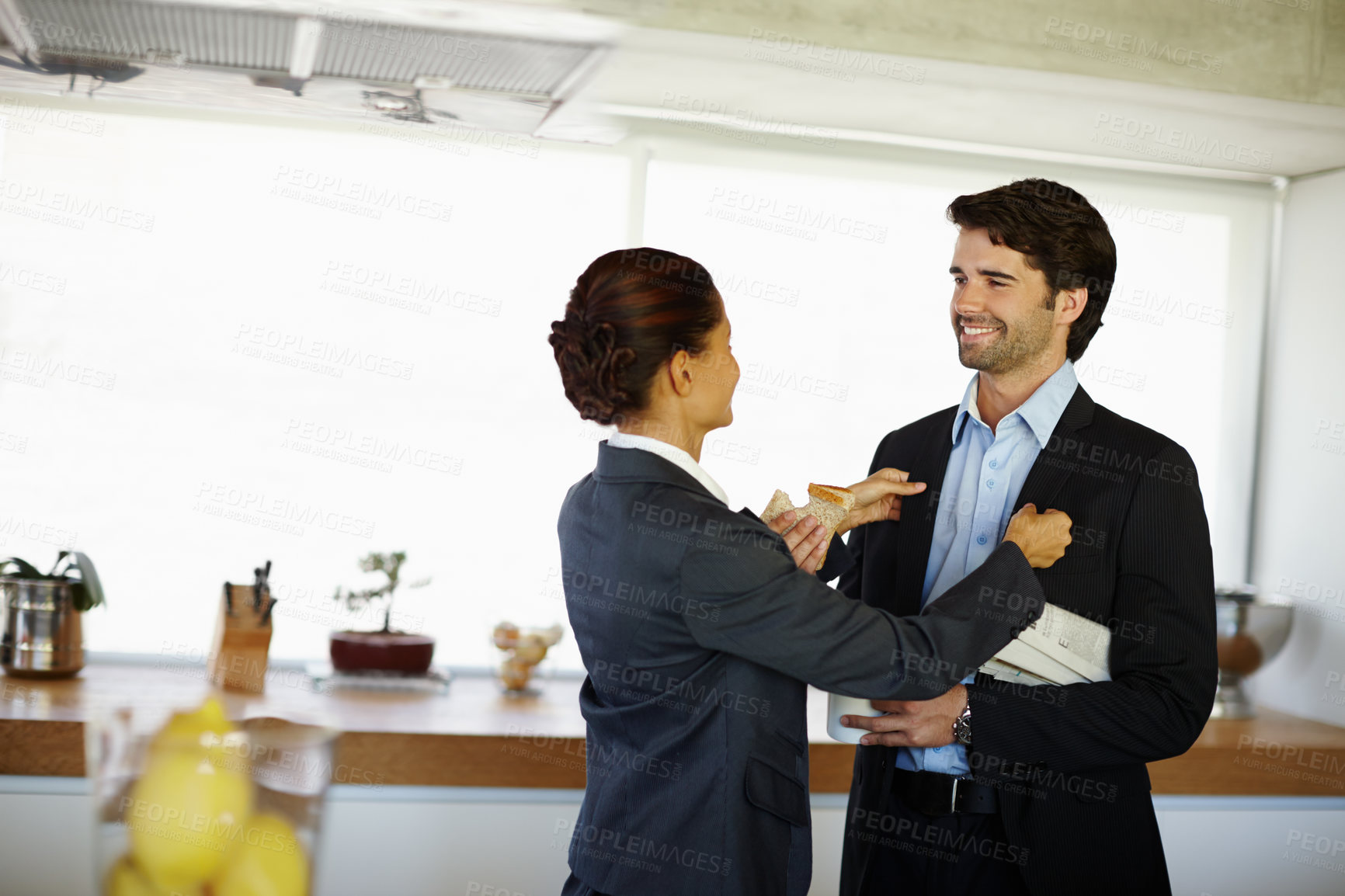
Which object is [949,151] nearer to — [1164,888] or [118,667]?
[1164,888]

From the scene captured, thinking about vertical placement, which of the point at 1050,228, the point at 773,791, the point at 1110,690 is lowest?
the point at 773,791

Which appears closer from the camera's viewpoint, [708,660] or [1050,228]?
[708,660]

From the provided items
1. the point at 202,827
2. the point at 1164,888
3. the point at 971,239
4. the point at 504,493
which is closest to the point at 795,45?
the point at 971,239

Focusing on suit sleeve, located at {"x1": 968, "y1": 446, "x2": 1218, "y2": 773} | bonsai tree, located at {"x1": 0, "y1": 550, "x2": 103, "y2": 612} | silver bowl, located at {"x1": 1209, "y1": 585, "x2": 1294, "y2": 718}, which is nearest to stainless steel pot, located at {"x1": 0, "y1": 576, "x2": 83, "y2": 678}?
bonsai tree, located at {"x1": 0, "y1": 550, "x2": 103, "y2": 612}

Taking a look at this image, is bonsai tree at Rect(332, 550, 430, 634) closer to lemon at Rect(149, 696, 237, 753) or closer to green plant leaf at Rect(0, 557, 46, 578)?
green plant leaf at Rect(0, 557, 46, 578)

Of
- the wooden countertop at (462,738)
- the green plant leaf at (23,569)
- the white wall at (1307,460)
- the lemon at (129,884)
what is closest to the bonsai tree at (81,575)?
the green plant leaf at (23,569)

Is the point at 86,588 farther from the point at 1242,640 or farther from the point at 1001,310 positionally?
the point at 1242,640

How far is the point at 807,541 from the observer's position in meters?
1.51

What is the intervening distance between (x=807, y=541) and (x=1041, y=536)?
0.30 metres

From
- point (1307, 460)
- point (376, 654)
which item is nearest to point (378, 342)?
point (376, 654)

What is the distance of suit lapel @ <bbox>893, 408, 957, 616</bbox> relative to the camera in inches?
64.4

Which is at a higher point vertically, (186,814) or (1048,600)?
(1048,600)

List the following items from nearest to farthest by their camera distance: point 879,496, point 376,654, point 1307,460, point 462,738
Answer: point 879,496 < point 462,738 < point 376,654 < point 1307,460

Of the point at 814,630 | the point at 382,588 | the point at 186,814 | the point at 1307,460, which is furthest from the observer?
the point at 1307,460
